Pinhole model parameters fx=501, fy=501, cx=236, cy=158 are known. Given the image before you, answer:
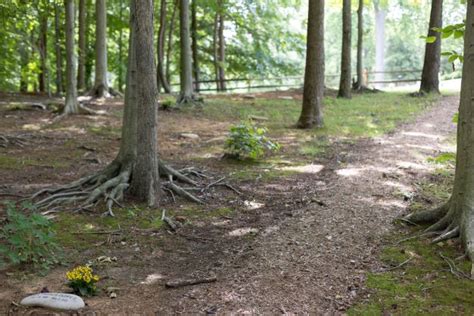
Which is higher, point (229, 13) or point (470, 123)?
point (229, 13)

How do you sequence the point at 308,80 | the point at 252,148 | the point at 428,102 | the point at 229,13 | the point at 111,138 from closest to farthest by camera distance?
1. the point at 252,148
2. the point at 111,138
3. the point at 308,80
4. the point at 428,102
5. the point at 229,13

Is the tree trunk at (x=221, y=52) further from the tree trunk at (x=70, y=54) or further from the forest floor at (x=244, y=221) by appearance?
the forest floor at (x=244, y=221)

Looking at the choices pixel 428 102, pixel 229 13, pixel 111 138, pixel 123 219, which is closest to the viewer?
pixel 123 219

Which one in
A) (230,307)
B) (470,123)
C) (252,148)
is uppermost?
(470,123)

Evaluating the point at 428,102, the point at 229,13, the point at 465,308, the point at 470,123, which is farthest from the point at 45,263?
the point at 229,13

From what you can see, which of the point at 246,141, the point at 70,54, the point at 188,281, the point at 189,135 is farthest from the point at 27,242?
the point at 70,54

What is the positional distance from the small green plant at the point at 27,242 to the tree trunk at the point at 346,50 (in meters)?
15.5

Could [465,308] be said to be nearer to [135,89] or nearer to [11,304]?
[11,304]

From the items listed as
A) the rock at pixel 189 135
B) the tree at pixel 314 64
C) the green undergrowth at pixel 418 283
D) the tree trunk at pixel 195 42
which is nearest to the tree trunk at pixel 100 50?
the rock at pixel 189 135

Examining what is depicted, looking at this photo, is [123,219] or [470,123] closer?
[470,123]

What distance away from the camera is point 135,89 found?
6.82 metres

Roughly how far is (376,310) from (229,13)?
73.9ft

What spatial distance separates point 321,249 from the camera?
205 inches

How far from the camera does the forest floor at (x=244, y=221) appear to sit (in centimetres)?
432
